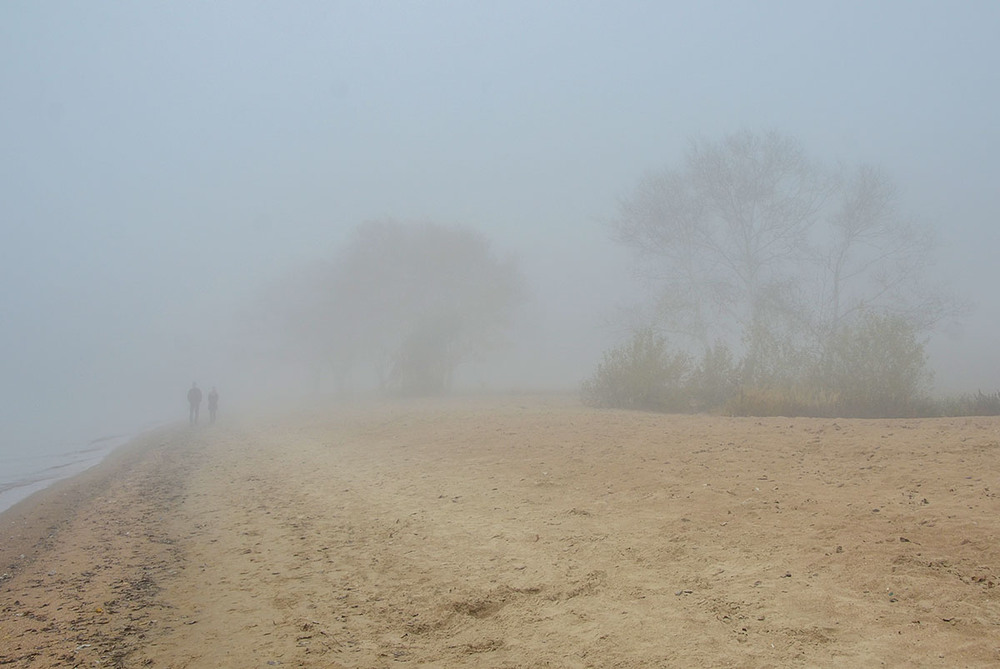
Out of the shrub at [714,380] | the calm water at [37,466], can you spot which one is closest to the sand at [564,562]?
the calm water at [37,466]

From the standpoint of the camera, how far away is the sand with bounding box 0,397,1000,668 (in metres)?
3.70

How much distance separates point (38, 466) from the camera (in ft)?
65.6

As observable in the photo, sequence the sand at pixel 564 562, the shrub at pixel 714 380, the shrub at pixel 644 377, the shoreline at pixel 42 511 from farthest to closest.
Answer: the shrub at pixel 644 377 < the shrub at pixel 714 380 < the shoreline at pixel 42 511 < the sand at pixel 564 562

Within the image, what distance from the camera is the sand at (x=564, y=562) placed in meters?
3.70

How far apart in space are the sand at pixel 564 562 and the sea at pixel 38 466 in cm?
570

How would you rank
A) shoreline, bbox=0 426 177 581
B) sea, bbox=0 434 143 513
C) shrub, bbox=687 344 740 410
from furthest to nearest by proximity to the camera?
shrub, bbox=687 344 740 410 → sea, bbox=0 434 143 513 → shoreline, bbox=0 426 177 581

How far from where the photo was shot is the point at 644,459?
27.5 ft

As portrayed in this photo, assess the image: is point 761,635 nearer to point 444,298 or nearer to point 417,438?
point 417,438

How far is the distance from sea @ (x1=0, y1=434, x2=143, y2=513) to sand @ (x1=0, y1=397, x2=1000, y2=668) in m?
5.70

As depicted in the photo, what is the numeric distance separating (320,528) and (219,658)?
3028 mm

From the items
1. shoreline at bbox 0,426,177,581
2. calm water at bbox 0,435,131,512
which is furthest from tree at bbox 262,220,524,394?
shoreline at bbox 0,426,177,581

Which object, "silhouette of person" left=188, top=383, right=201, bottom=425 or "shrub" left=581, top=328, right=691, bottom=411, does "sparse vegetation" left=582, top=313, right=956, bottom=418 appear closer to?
"shrub" left=581, top=328, right=691, bottom=411

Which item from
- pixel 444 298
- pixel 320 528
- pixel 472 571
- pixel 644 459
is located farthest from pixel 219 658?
pixel 444 298

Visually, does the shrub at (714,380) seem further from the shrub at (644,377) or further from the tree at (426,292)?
the tree at (426,292)
